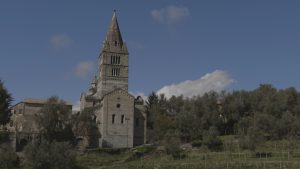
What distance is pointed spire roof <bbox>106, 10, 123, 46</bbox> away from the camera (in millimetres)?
94562

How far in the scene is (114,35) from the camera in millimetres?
95125

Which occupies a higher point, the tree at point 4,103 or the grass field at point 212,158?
the tree at point 4,103

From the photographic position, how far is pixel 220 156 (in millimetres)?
65438

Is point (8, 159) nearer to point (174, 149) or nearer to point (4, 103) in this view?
point (4, 103)

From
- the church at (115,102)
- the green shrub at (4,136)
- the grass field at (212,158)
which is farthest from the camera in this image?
the church at (115,102)

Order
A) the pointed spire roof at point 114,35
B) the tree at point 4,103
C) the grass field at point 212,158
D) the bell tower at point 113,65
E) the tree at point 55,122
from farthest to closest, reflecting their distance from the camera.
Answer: the pointed spire roof at point 114,35
the bell tower at point 113,65
the tree at point 55,122
the tree at point 4,103
the grass field at point 212,158

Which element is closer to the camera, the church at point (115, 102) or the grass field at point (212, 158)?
the grass field at point (212, 158)

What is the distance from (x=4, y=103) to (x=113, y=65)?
28325 mm

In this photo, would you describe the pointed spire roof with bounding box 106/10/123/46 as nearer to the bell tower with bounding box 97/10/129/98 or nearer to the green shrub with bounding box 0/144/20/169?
the bell tower with bounding box 97/10/129/98

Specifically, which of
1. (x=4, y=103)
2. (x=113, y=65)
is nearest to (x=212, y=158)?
(x=4, y=103)

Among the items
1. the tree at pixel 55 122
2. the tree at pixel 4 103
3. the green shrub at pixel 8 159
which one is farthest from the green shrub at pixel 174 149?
the tree at pixel 4 103

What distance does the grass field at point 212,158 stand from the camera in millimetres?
58406

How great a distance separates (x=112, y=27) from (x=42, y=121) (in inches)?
1206

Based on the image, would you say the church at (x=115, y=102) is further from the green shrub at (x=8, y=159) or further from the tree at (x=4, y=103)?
the green shrub at (x=8, y=159)
